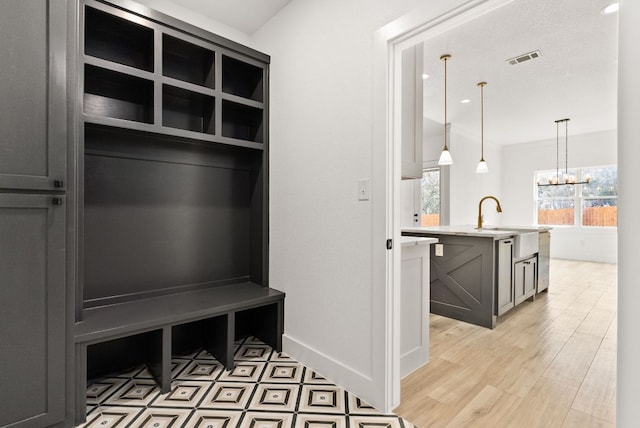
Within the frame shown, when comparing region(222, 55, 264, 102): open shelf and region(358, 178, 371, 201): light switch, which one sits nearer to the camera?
region(358, 178, 371, 201): light switch

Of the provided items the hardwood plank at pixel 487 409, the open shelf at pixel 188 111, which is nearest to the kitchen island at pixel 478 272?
the hardwood plank at pixel 487 409

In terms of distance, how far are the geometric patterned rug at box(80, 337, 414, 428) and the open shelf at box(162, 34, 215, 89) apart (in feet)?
6.47

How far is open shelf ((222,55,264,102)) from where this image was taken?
2.63 m

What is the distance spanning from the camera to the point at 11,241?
1.44m

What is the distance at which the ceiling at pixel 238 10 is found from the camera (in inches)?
95.9

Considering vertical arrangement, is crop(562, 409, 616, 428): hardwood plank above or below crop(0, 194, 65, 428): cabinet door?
below

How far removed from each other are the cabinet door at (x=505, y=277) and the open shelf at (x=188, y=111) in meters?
2.75

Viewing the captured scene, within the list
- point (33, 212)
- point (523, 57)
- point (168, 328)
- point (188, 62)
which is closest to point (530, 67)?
point (523, 57)

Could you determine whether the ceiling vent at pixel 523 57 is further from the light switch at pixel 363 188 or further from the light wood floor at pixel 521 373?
the light switch at pixel 363 188

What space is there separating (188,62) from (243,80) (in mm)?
443

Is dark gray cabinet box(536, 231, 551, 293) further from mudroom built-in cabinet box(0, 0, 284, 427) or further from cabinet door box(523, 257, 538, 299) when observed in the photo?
mudroom built-in cabinet box(0, 0, 284, 427)

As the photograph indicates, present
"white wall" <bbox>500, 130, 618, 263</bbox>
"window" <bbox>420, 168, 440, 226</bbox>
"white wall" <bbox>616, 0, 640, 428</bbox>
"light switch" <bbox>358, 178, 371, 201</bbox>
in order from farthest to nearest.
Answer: "white wall" <bbox>500, 130, 618, 263</bbox>, "window" <bbox>420, 168, 440, 226</bbox>, "light switch" <bbox>358, 178, 371, 201</bbox>, "white wall" <bbox>616, 0, 640, 428</bbox>

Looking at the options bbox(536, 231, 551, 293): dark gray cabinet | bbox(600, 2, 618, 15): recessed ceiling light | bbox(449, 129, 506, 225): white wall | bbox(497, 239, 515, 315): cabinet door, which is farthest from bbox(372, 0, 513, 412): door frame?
bbox(449, 129, 506, 225): white wall

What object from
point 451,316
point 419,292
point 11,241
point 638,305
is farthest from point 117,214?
point 451,316
